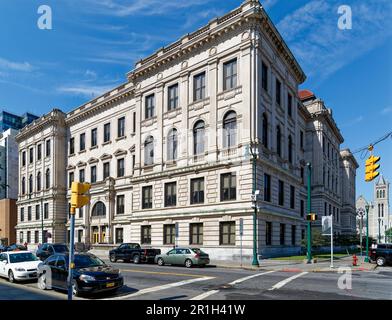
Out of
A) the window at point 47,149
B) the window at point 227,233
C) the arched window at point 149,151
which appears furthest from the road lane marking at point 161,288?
the window at point 47,149

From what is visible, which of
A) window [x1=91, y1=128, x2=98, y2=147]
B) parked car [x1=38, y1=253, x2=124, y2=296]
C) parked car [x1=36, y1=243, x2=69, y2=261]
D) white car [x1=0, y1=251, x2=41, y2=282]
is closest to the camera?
parked car [x1=38, y1=253, x2=124, y2=296]

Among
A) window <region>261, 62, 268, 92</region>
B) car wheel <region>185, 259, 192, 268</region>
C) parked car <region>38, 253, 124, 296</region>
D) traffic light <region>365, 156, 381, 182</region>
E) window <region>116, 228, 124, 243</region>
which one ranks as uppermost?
window <region>261, 62, 268, 92</region>

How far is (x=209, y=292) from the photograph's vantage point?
13.8 meters

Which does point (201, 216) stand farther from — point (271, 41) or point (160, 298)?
point (160, 298)

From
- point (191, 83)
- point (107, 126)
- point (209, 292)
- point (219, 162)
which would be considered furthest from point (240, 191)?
point (107, 126)

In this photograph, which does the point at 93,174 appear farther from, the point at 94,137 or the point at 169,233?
the point at 169,233

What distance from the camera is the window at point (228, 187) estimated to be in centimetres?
3241

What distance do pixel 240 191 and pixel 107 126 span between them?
88.4 feet

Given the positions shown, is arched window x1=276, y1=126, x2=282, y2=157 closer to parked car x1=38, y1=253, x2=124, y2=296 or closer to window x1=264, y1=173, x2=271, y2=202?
window x1=264, y1=173, x2=271, y2=202

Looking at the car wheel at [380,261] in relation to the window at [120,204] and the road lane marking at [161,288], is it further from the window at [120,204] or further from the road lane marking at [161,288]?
the window at [120,204]

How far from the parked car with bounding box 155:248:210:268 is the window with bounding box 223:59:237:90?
16.0 m

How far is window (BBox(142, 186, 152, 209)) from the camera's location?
40250 mm

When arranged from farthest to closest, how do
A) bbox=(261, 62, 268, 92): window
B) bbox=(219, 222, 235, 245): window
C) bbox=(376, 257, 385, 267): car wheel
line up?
bbox=(261, 62, 268, 92): window
bbox=(219, 222, 235, 245): window
bbox=(376, 257, 385, 267): car wheel

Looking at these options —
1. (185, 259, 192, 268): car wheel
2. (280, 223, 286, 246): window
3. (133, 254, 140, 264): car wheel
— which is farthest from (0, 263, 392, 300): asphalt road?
(280, 223, 286, 246): window
